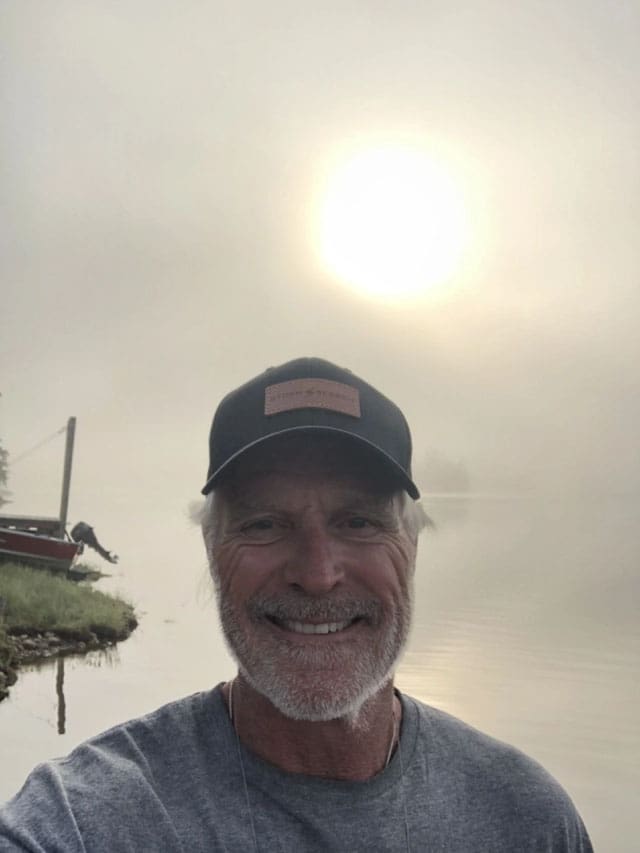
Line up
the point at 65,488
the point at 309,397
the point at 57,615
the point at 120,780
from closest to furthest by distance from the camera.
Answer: the point at 120,780 < the point at 309,397 < the point at 57,615 < the point at 65,488

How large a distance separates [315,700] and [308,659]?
4 cm

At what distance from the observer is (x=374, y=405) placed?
70 cm

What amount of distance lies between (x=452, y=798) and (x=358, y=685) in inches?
5.4

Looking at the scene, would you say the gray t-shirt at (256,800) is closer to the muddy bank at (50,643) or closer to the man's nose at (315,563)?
the man's nose at (315,563)

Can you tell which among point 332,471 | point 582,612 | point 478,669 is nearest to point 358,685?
point 332,471

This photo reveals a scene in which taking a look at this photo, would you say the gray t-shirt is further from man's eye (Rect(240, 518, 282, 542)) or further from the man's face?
man's eye (Rect(240, 518, 282, 542))

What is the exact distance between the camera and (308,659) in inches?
25.3

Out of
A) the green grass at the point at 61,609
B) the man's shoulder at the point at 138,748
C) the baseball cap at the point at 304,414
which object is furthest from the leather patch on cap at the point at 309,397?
the green grass at the point at 61,609

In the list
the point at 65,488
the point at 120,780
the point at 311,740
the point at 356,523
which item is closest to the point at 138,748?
the point at 120,780

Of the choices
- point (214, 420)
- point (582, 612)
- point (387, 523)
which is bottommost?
point (582, 612)

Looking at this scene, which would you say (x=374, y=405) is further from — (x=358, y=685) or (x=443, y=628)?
(x=443, y=628)

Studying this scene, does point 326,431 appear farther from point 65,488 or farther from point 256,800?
point 65,488

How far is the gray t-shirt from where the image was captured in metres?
0.53

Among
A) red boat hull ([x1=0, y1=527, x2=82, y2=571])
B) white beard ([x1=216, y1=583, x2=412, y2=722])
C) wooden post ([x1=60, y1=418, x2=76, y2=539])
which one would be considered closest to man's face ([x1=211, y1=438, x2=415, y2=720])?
white beard ([x1=216, y1=583, x2=412, y2=722])
